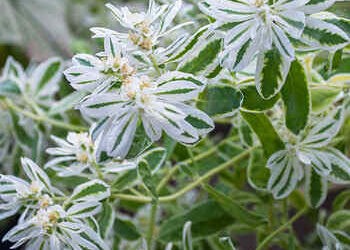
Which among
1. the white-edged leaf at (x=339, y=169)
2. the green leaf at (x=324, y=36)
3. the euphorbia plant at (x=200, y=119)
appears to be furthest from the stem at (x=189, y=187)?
the green leaf at (x=324, y=36)

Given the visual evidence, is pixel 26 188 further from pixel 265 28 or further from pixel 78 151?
pixel 265 28

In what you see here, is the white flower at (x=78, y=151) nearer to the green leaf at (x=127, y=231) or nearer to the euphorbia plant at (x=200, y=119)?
the euphorbia plant at (x=200, y=119)

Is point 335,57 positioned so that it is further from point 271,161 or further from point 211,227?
point 211,227

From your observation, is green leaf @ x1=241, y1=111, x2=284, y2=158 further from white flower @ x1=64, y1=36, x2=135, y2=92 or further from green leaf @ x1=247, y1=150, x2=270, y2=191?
white flower @ x1=64, y1=36, x2=135, y2=92

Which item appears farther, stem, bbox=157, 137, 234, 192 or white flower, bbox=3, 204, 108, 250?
stem, bbox=157, 137, 234, 192

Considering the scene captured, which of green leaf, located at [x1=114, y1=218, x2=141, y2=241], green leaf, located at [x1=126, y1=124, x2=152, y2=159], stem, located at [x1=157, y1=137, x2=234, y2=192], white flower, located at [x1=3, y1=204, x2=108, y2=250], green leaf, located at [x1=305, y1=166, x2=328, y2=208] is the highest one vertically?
stem, located at [x1=157, y1=137, x2=234, y2=192]

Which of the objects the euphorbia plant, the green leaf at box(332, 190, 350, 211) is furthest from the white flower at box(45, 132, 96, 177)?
the green leaf at box(332, 190, 350, 211)
